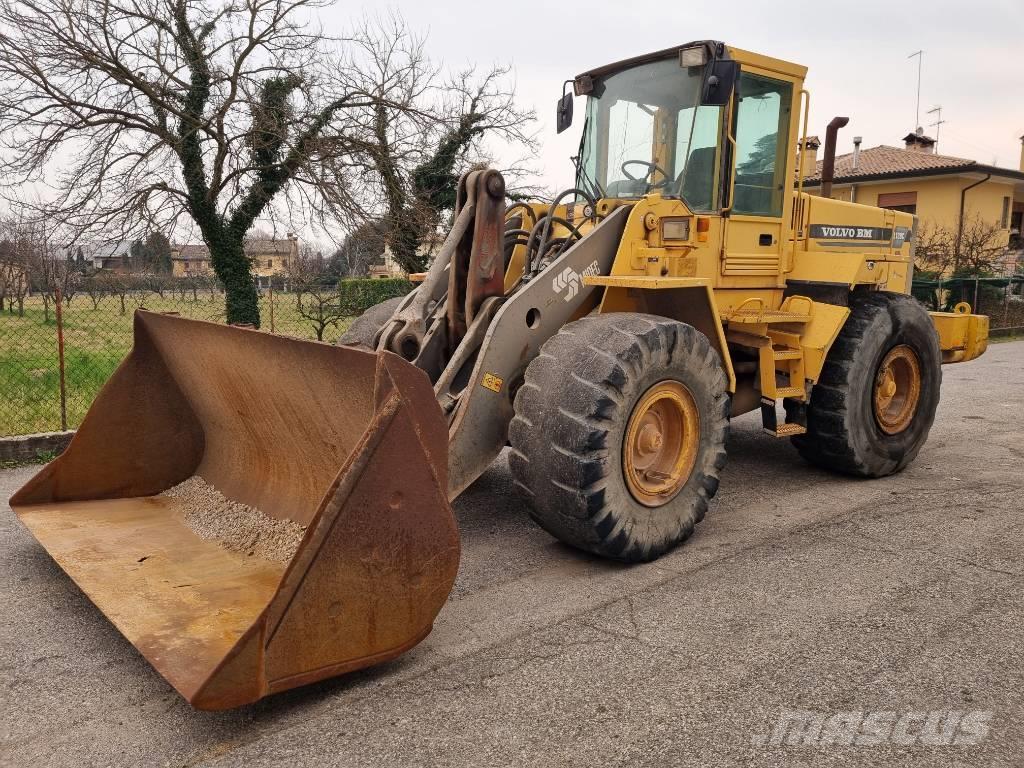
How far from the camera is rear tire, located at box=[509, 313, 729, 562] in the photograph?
3992mm

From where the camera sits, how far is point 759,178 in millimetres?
5590

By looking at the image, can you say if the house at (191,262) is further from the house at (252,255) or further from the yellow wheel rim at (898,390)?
the yellow wheel rim at (898,390)

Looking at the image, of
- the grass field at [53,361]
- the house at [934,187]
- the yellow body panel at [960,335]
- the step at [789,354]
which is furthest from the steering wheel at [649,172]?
the house at [934,187]

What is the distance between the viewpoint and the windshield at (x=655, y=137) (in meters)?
5.17

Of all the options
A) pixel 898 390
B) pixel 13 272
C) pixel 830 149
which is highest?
pixel 830 149

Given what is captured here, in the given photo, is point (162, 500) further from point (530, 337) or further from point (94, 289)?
point (94, 289)

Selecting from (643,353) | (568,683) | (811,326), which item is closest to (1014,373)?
(811,326)

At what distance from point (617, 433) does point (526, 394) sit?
477 millimetres

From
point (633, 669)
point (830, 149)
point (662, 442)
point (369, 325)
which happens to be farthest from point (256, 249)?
point (633, 669)

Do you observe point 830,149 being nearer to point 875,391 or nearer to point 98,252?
point 875,391

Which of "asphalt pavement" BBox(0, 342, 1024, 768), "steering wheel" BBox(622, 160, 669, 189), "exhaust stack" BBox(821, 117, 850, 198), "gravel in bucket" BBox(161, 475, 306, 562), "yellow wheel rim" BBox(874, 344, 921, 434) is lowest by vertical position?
"asphalt pavement" BBox(0, 342, 1024, 768)

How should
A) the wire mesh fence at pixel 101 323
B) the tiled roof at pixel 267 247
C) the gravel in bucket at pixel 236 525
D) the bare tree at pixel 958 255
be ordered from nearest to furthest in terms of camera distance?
the gravel in bucket at pixel 236 525 < the wire mesh fence at pixel 101 323 < the tiled roof at pixel 267 247 < the bare tree at pixel 958 255

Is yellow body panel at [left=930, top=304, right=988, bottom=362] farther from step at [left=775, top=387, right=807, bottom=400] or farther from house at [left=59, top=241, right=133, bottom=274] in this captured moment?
house at [left=59, top=241, right=133, bottom=274]

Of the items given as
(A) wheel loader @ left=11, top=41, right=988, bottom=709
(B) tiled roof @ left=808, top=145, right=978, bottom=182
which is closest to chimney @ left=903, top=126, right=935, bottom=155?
(B) tiled roof @ left=808, top=145, right=978, bottom=182
